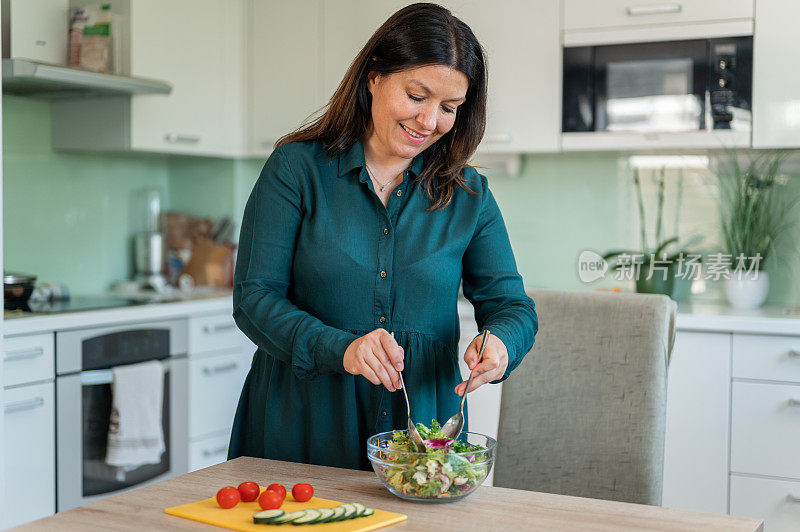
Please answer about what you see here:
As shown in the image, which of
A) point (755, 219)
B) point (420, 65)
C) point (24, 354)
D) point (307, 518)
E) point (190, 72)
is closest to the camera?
point (307, 518)

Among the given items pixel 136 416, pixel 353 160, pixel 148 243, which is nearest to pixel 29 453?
pixel 136 416

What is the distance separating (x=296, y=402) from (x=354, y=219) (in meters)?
0.32

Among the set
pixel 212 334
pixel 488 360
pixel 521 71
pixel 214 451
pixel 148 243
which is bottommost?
pixel 214 451

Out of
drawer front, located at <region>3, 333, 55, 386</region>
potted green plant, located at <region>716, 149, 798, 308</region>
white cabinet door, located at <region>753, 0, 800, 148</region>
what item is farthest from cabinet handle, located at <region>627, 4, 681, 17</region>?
drawer front, located at <region>3, 333, 55, 386</region>

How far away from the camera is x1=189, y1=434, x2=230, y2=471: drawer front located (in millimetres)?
3395

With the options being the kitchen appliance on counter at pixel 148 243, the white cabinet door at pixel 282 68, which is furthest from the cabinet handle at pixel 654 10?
the kitchen appliance on counter at pixel 148 243

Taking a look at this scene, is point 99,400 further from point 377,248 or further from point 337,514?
point 337,514

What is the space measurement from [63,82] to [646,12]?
201 cm

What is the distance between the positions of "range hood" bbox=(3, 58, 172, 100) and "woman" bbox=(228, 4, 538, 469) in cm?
159

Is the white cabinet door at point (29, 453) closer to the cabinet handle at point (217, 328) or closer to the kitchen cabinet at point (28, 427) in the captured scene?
the kitchen cabinet at point (28, 427)

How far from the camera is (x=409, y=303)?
150 centimetres

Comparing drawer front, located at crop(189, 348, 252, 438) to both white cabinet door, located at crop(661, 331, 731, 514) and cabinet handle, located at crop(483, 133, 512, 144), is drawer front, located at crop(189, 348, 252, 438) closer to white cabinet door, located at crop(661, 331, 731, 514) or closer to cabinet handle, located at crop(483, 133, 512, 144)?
cabinet handle, located at crop(483, 133, 512, 144)

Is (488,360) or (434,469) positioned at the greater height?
(488,360)

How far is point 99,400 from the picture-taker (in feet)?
9.71
